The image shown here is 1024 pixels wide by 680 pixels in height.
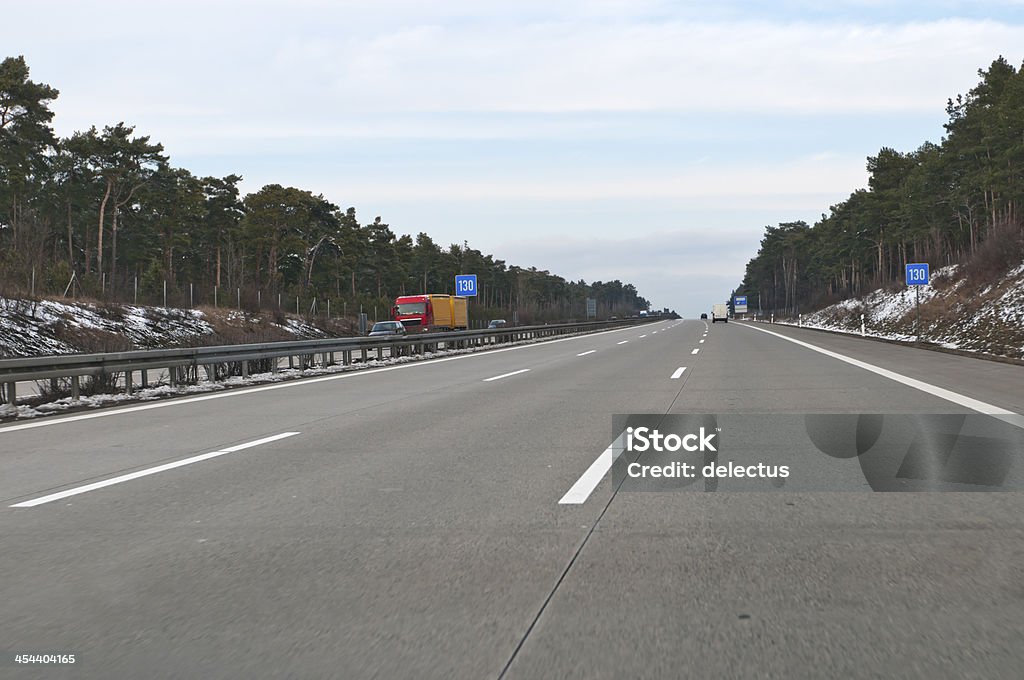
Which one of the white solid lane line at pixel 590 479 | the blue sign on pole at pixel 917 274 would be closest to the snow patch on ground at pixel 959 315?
the blue sign on pole at pixel 917 274

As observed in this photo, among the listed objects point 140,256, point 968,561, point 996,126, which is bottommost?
point 968,561

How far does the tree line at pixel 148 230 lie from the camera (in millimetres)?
41719

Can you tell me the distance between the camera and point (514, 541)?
4867 millimetres

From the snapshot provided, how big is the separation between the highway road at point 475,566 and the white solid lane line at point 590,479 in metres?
0.04

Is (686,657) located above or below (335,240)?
below

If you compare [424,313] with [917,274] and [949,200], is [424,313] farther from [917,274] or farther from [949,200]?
[949,200]

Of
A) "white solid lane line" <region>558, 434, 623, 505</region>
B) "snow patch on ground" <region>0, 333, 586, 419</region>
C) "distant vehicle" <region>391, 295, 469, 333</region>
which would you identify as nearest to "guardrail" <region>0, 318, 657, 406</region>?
"snow patch on ground" <region>0, 333, 586, 419</region>

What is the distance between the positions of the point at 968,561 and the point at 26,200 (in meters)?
74.4

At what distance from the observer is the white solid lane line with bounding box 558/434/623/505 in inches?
235

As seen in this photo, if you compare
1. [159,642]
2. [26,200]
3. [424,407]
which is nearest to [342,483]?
→ [159,642]

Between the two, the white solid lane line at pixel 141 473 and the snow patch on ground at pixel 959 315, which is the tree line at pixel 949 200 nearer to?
the snow patch on ground at pixel 959 315

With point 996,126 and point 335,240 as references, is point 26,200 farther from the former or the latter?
point 996,126

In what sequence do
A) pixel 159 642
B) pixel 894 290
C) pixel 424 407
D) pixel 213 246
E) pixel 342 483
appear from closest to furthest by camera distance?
pixel 159 642, pixel 342 483, pixel 424 407, pixel 894 290, pixel 213 246

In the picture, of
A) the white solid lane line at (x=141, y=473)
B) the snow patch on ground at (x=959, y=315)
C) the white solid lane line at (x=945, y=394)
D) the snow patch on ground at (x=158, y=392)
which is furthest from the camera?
the snow patch on ground at (x=959, y=315)
